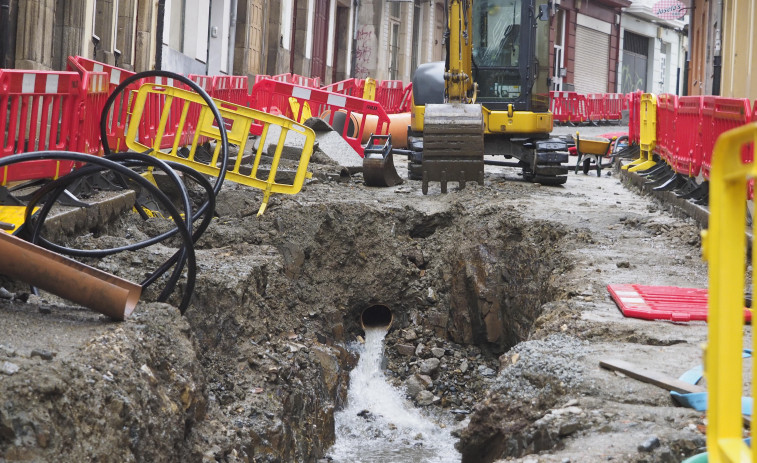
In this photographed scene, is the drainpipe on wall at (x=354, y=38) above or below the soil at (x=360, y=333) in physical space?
above

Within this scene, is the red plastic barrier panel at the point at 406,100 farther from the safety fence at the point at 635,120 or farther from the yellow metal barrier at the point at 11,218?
the yellow metal barrier at the point at 11,218

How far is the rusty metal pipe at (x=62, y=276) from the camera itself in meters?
4.46

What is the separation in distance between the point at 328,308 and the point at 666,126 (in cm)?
575

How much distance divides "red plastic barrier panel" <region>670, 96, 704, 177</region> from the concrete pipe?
11.1 feet

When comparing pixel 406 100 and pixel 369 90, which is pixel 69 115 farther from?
pixel 406 100

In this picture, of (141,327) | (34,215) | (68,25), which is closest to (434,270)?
(34,215)

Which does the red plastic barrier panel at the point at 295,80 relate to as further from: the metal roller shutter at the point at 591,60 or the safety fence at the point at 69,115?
the metal roller shutter at the point at 591,60

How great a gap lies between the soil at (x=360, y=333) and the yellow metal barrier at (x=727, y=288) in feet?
5.22

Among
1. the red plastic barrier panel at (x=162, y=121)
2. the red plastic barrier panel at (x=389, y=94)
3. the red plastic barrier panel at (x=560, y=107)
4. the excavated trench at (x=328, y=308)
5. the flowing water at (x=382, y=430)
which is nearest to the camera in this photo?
the excavated trench at (x=328, y=308)

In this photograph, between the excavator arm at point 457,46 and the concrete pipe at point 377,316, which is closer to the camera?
the concrete pipe at point 377,316

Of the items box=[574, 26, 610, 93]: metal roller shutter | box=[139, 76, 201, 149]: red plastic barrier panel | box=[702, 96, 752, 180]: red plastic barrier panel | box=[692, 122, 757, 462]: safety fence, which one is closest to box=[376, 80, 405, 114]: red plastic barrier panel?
box=[139, 76, 201, 149]: red plastic barrier panel

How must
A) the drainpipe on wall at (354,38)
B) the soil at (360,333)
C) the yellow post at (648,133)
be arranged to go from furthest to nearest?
the drainpipe on wall at (354,38), the yellow post at (648,133), the soil at (360,333)

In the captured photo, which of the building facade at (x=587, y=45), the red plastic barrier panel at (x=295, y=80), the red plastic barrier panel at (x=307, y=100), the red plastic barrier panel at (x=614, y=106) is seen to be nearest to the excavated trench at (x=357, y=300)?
the red plastic barrier panel at (x=307, y=100)

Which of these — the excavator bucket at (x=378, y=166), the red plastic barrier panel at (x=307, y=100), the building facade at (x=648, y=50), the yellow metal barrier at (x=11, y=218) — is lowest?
the yellow metal barrier at (x=11, y=218)
